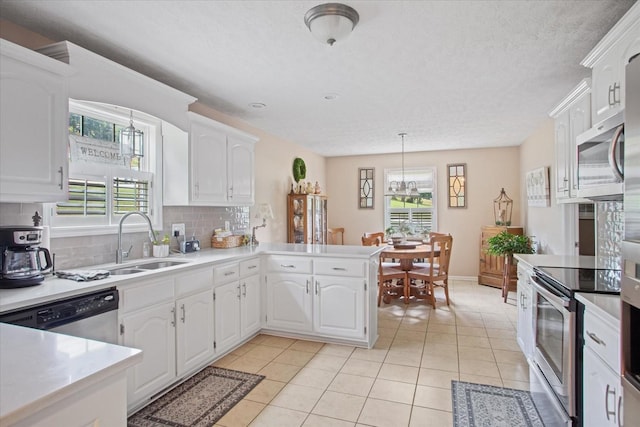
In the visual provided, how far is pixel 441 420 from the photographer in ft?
7.15

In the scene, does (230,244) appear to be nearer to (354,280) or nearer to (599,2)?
(354,280)

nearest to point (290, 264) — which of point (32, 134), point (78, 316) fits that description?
point (78, 316)

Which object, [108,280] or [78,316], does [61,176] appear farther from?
[78,316]

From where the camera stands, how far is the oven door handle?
1831 mm

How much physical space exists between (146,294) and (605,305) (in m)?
2.49

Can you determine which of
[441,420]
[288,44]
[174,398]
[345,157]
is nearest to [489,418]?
[441,420]

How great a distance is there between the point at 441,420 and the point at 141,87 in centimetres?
308

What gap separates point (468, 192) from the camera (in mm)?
6570

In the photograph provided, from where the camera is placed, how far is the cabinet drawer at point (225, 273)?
2976 mm

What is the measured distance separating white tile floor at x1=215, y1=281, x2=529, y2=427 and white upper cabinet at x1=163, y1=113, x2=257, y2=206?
1488mm

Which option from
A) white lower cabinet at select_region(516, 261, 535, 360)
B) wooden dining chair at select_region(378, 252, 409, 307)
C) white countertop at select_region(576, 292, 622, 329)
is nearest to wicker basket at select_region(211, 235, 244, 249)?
wooden dining chair at select_region(378, 252, 409, 307)

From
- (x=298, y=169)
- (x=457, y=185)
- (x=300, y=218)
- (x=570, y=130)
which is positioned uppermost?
(x=298, y=169)

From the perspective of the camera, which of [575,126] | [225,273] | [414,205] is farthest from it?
[414,205]

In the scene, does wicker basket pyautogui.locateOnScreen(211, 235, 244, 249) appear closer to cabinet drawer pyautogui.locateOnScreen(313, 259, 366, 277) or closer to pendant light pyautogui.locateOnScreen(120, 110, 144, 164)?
cabinet drawer pyautogui.locateOnScreen(313, 259, 366, 277)
